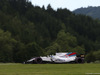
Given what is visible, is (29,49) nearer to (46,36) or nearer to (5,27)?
(5,27)

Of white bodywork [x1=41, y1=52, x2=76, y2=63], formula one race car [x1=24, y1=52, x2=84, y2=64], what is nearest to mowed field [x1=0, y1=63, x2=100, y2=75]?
formula one race car [x1=24, y1=52, x2=84, y2=64]

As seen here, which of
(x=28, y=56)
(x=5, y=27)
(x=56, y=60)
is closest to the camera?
(x=56, y=60)

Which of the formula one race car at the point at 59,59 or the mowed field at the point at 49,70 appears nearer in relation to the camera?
the mowed field at the point at 49,70

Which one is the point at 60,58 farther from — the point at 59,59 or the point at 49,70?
the point at 49,70

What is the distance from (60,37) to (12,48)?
3840 cm

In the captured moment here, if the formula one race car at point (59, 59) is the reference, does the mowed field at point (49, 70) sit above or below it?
below

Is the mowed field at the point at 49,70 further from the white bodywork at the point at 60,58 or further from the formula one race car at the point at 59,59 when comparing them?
the white bodywork at the point at 60,58

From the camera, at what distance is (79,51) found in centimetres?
14688

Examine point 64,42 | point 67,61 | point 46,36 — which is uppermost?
point 46,36

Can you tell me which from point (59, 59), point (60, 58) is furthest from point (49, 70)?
point (60, 58)

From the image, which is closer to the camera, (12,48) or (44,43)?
(12,48)

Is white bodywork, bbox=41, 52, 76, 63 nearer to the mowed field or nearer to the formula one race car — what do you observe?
the formula one race car

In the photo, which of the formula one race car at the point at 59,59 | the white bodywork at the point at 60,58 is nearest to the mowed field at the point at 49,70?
the formula one race car at the point at 59,59

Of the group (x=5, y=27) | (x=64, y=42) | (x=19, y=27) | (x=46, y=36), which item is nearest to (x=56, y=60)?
(x=64, y=42)
